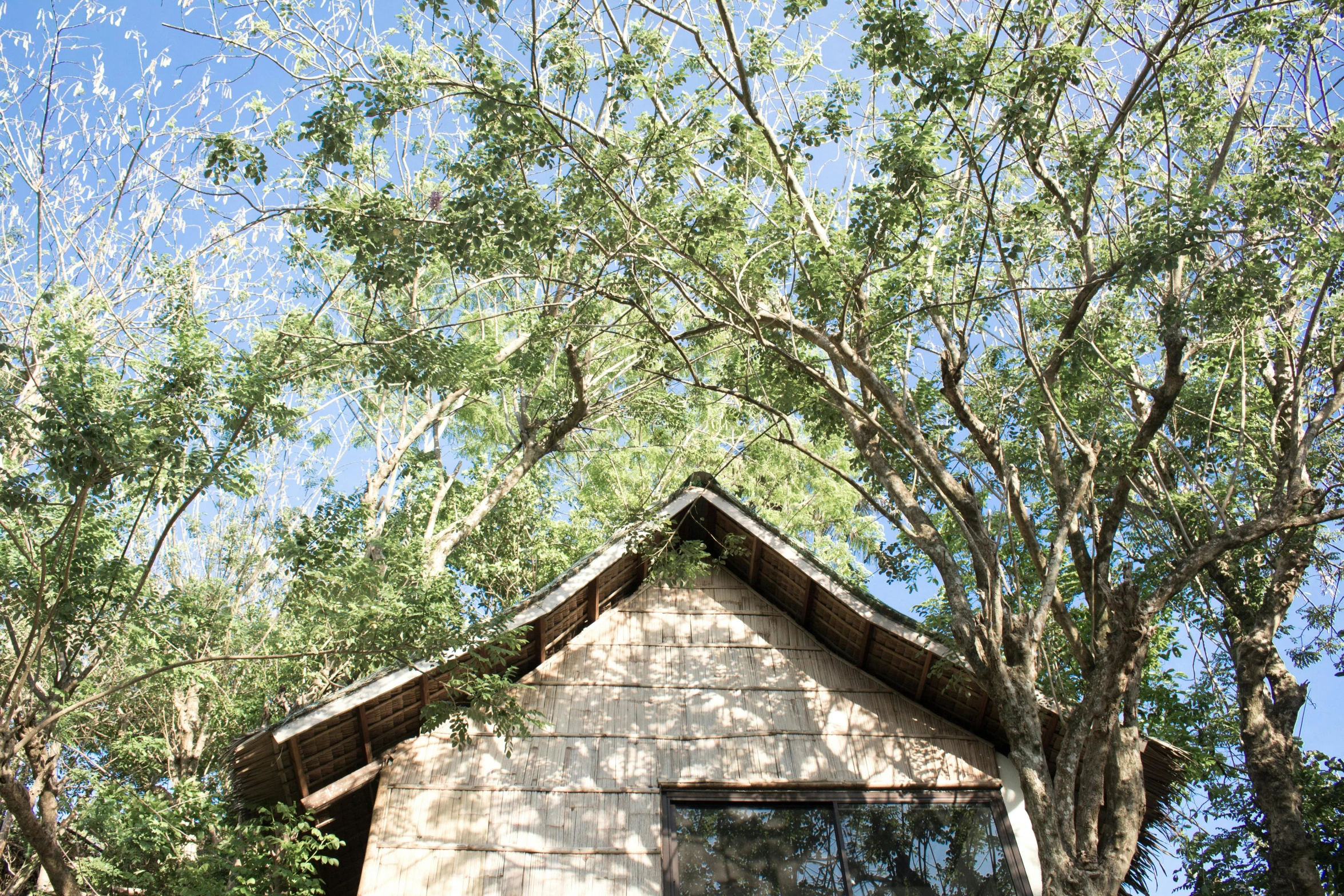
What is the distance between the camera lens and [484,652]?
7.72 metres

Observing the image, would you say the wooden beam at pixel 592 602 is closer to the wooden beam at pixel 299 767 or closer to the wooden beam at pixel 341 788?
the wooden beam at pixel 341 788

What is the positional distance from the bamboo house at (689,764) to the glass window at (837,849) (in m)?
0.01

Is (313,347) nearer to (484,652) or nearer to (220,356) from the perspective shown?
(220,356)

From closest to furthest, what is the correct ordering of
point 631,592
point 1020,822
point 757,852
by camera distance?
point 757,852 → point 1020,822 → point 631,592

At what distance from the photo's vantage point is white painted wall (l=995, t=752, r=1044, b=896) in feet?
23.0

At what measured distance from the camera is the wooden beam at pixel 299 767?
21.6 ft

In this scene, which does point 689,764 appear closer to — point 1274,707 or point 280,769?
point 280,769

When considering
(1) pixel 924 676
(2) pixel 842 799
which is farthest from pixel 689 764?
(1) pixel 924 676

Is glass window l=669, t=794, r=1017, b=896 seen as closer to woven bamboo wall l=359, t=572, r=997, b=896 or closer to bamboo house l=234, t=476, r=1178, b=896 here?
bamboo house l=234, t=476, r=1178, b=896

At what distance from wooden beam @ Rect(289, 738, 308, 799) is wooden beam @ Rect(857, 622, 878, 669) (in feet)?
14.7

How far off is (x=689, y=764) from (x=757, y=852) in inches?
32.9

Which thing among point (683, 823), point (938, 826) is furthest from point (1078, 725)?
point (683, 823)

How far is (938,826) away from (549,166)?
608 cm

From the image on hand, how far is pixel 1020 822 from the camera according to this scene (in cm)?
731
